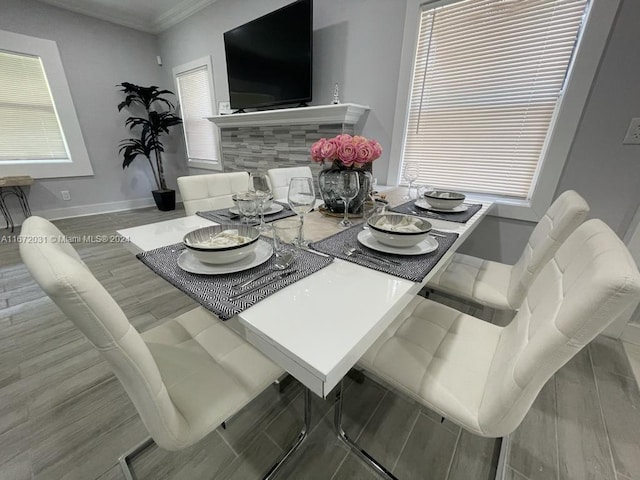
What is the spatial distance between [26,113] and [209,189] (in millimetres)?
3662

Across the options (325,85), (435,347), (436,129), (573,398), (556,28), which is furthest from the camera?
(325,85)

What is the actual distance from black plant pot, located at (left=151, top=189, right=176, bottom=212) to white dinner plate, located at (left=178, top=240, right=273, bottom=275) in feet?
12.4

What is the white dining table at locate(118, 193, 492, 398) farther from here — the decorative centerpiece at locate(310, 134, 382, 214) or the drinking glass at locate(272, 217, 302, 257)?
the decorative centerpiece at locate(310, 134, 382, 214)

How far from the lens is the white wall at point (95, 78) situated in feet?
10.1

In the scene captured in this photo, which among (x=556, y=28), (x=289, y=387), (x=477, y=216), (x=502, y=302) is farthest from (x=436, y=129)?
(x=289, y=387)

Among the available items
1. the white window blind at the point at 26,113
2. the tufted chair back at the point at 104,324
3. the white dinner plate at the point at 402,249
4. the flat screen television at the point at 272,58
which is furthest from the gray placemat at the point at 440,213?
the white window blind at the point at 26,113

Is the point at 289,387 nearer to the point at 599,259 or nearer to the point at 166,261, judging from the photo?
the point at 166,261

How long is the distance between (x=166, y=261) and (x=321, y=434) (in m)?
0.89

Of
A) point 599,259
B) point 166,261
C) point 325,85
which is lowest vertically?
point 166,261

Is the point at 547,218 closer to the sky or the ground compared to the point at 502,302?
closer to the sky

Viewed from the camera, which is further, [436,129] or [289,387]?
[436,129]

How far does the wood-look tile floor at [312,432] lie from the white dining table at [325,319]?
742 millimetres

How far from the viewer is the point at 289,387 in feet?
4.11

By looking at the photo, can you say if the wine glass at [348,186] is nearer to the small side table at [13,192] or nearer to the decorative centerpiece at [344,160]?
the decorative centerpiece at [344,160]
